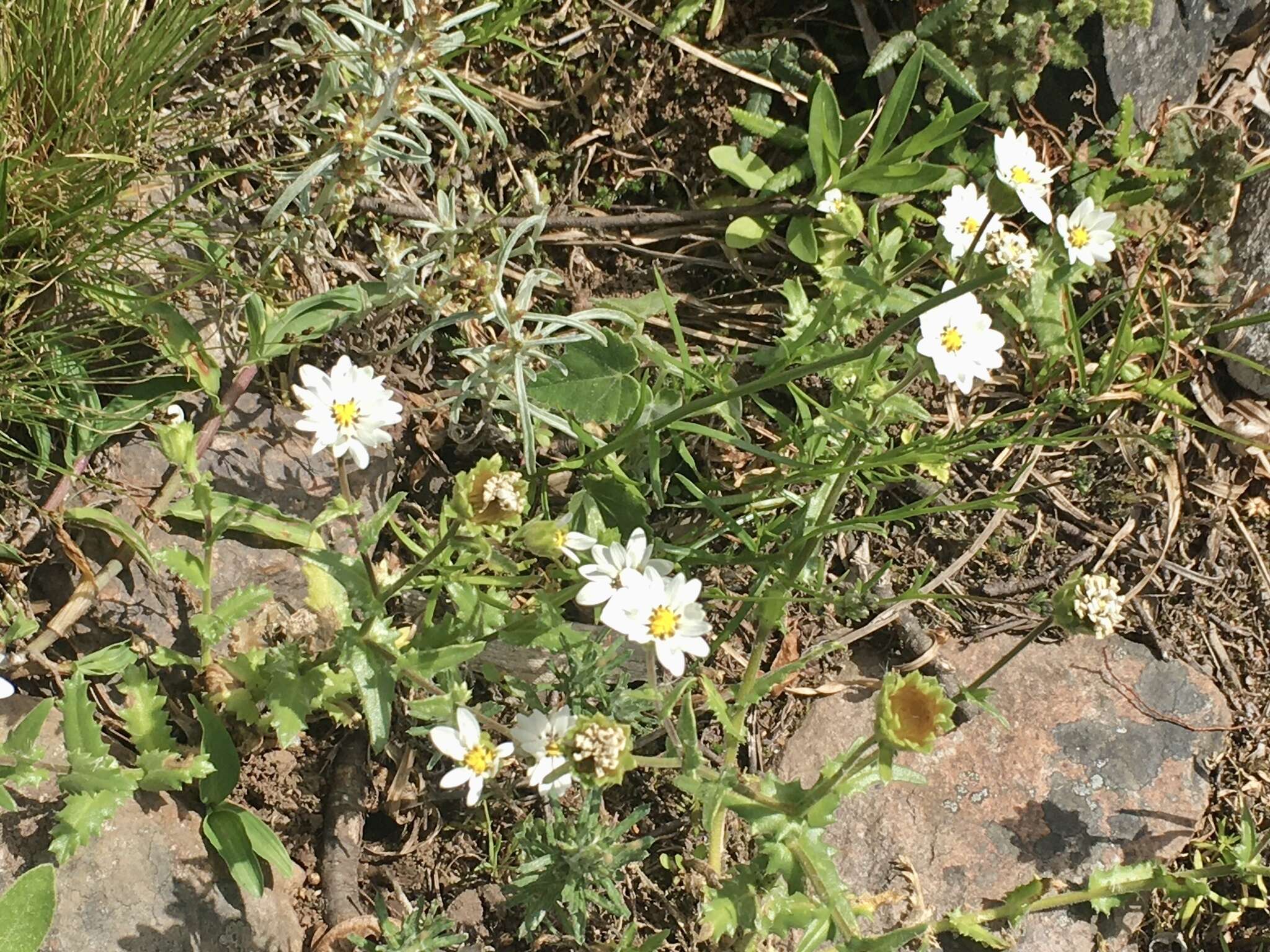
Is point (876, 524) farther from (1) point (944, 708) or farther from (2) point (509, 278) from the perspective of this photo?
(2) point (509, 278)

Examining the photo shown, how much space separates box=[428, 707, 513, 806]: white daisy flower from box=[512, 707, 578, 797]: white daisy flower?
0.15 ft

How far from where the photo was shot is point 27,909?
219cm

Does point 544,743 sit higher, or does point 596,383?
point 596,383

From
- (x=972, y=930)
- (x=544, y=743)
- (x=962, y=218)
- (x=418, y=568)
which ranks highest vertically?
(x=962, y=218)

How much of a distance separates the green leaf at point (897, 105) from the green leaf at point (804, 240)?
28 centimetres

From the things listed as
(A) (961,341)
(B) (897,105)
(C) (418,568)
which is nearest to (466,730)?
(C) (418,568)

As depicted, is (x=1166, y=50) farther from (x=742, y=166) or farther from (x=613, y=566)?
(x=613, y=566)

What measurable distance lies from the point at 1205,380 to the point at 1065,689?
4.20 feet

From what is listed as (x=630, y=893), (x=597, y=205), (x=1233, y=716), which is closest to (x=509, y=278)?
(x=597, y=205)

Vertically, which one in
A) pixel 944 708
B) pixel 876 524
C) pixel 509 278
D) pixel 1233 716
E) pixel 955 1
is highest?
pixel 955 1

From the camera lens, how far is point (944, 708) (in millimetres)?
2244

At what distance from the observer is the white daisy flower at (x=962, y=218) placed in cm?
294

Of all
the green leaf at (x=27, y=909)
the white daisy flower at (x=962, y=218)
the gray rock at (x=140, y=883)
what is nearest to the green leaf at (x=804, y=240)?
the white daisy flower at (x=962, y=218)

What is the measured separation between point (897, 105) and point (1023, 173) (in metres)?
0.60
